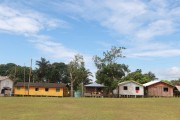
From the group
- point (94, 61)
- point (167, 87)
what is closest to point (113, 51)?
point (94, 61)

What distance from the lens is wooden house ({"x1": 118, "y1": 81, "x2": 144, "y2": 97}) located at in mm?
78688

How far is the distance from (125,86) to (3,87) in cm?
3144

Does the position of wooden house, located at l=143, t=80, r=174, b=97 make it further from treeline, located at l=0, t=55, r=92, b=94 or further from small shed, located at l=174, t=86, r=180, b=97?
treeline, located at l=0, t=55, r=92, b=94

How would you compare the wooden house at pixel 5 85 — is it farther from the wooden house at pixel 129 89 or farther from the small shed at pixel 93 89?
the wooden house at pixel 129 89

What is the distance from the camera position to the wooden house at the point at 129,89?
3098 inches

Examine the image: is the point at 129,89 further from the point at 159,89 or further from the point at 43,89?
the point at 43,89

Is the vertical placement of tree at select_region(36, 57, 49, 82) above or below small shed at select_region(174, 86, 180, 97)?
above

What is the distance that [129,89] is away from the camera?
7875 cm

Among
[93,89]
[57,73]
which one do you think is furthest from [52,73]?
[93,89]
